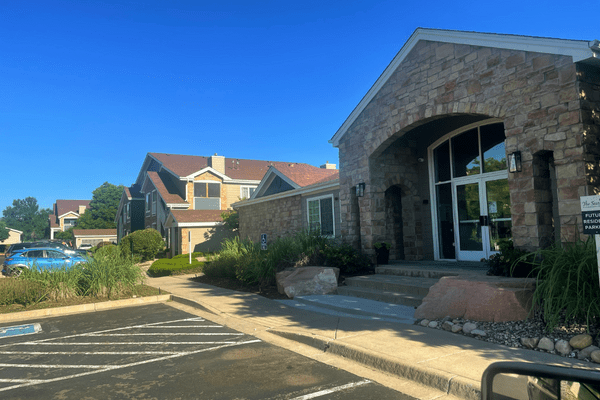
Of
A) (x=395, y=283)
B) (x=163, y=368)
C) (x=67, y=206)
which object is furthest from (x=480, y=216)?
(x=67, y=206)

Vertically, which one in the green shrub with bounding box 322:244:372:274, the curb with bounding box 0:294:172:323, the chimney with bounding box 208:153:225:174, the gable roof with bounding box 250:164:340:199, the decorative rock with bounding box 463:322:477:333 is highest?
the chimney with bounding box 208:153:225:174

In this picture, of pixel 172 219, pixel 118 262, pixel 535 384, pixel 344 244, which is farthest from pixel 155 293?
pixel 172 219

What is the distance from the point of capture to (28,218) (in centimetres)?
11312

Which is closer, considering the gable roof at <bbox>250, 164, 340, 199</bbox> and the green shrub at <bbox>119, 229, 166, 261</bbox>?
the gable roof at <bbox>250, 164, 340, 199</bbox>

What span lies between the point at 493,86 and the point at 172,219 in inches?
857

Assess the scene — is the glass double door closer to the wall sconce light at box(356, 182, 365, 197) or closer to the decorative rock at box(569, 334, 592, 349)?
the wall sconce light at box(356, 182, 365, 197)

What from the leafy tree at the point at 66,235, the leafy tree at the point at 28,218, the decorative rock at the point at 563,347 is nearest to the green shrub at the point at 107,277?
the decorative rock at the point at 563,347

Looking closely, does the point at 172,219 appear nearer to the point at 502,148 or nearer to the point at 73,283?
the point at 73,283

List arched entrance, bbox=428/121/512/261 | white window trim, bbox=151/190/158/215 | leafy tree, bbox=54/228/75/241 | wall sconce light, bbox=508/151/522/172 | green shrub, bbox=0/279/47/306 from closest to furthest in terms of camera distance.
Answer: wall sconce light, bbox=508/151/522/172 < green shrub, bbox=0/279/47/306 < arched entrance, bbox=428/121/512/261 < white window trim, bbox=151/190/158/215 < leafy tree, bbox=54/228/75/241

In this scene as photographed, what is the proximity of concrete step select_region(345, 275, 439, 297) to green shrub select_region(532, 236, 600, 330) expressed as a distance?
2977mm

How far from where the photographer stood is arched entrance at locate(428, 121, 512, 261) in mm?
11016

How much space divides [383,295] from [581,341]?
4392 millimetres

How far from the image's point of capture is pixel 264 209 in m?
20.4

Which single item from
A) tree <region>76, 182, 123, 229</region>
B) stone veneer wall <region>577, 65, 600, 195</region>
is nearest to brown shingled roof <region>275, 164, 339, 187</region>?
stone veneer wall <region>577, 65, 600, 195</region>
